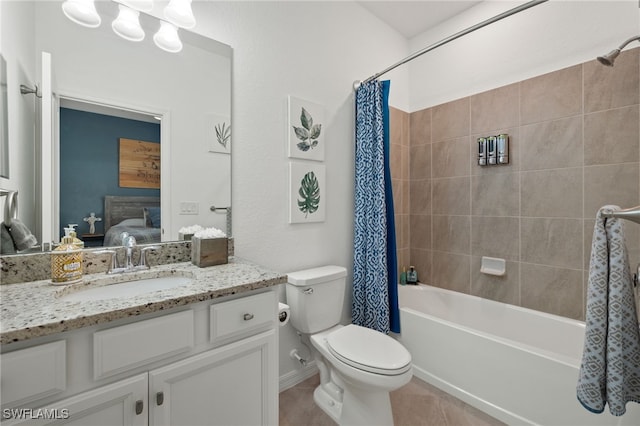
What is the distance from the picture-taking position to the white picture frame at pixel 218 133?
1517 mm

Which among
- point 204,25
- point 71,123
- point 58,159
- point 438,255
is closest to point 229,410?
point 58,159

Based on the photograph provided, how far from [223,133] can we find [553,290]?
7.63ft

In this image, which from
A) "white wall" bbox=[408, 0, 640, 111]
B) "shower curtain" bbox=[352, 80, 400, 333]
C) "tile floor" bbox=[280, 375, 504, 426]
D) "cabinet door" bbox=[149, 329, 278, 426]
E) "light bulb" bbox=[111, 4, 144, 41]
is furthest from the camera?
"shower curtain" bbox=[352, 80, 400, 333]

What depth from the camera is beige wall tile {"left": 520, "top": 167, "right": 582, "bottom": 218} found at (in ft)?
5.91

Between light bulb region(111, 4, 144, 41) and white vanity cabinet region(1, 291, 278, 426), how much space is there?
1239 mm

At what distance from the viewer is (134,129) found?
1.30 meters

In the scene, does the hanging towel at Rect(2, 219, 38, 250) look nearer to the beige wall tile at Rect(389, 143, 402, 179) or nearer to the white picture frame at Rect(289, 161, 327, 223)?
the white picture frame at Rect(289, 161, 327, 223)

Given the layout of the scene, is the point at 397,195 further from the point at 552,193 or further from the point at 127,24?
the point at 127,24

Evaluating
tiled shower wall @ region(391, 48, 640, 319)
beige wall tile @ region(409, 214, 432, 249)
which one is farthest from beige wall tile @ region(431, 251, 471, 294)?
beige wall tile @ region(409, 214, 432, 249)

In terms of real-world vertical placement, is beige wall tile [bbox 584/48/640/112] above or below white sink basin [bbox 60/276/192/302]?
above

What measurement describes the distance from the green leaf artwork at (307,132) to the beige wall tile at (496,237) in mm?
1421

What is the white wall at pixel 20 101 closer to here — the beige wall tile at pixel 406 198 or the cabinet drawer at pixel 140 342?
the cabinet drawer at pixel 140 342

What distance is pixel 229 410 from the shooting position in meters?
1.04

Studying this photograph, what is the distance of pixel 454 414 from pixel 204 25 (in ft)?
8.45
